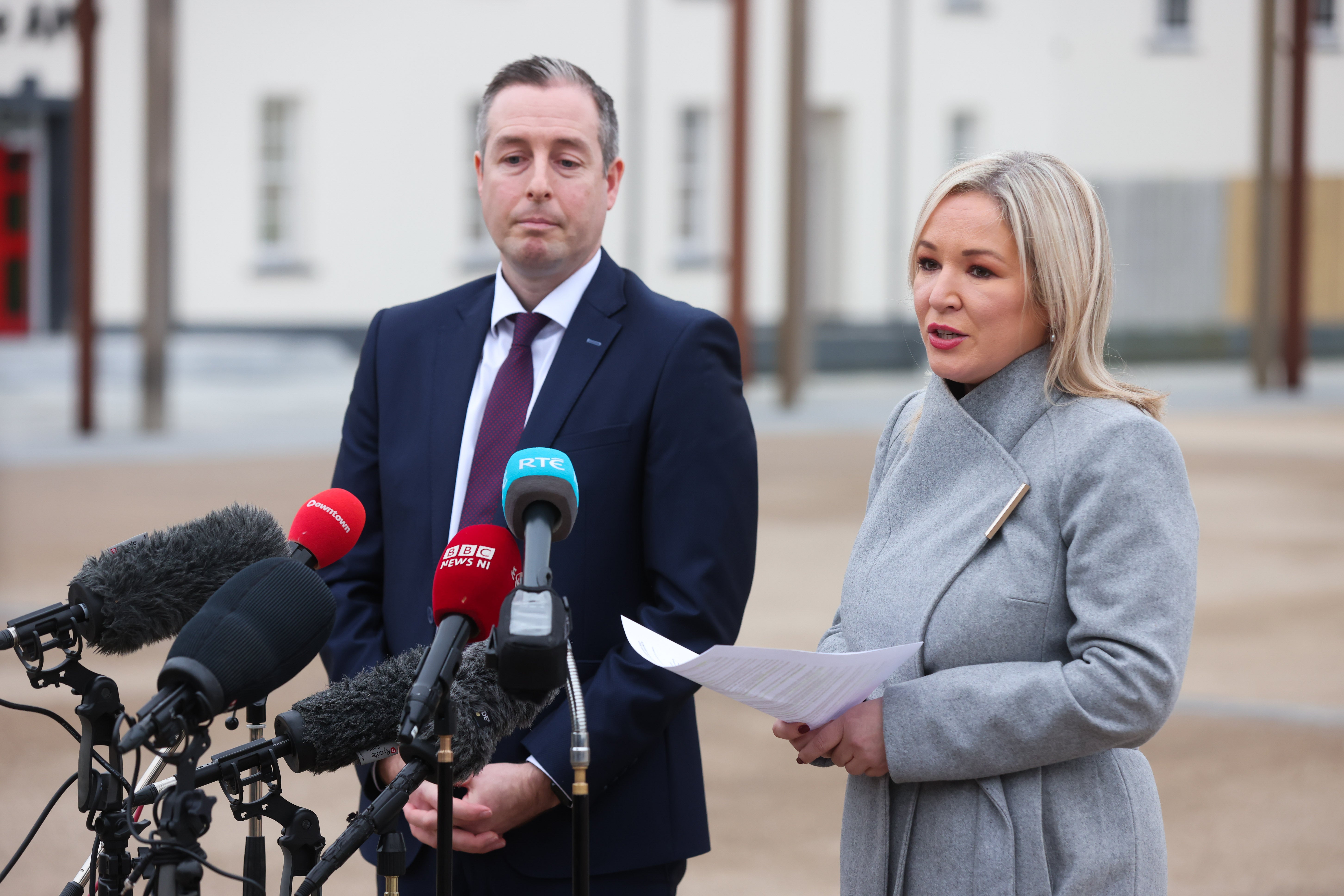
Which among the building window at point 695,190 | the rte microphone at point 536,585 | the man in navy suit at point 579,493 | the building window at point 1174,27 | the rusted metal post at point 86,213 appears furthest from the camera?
the building window at point 1174,27

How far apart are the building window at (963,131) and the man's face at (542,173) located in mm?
23443

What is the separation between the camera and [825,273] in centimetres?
2531

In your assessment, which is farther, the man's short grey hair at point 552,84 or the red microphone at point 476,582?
the man's short grey hair at point 552,84

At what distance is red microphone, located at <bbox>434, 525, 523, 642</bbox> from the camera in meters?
1.86

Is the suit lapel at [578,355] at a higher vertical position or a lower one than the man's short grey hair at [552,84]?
lower

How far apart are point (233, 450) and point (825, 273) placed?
44.5ft

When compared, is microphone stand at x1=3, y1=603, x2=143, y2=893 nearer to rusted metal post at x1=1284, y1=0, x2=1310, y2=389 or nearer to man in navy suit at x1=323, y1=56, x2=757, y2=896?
man in navy suit at x1=323, y1=56, x2=757, y2=896

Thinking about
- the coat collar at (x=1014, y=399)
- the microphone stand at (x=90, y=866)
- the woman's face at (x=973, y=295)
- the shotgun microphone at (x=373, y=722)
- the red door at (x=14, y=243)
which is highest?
the red door at (x=14, y=243)

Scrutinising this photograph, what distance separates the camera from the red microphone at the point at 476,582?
1856 mm

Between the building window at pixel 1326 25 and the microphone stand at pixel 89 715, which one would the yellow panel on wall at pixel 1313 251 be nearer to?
the building window at pixel 1326 25

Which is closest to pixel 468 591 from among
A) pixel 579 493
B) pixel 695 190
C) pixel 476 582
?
pixel 476 582

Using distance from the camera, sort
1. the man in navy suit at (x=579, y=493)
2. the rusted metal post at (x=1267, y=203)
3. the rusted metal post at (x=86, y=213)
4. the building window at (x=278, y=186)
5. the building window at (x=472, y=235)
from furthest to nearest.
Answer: the building window at (x=472, y=235) → the building window at (x=278, y=186) → the rusted metal post at (x=1267, y=203) → the rusted metal post at (x=86, y=213) → the man in navy suit at (x=579, y=493)

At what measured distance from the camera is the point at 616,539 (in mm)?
2623

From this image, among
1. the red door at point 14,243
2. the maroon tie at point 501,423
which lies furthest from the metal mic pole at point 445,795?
the red door at point 14,243
